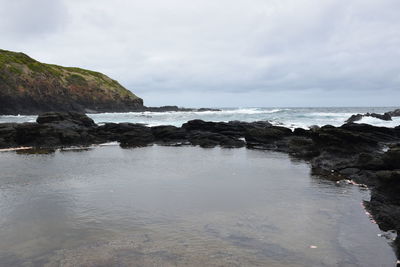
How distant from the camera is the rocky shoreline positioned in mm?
12195

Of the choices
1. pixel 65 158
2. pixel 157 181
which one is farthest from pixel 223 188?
pixel 65 158

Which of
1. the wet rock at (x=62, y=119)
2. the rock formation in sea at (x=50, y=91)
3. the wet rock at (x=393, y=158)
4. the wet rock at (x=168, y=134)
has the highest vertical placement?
the rock formation in sea at (x=50, y=91)

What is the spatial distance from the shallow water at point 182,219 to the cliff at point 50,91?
62.6 meters

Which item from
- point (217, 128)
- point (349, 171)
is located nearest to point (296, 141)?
point (349, 171)

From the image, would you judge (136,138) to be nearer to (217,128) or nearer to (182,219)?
(217,128)

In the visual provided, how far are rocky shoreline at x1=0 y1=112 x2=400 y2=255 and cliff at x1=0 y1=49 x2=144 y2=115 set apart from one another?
41.9 m

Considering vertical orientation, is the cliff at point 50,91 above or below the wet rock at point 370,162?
above

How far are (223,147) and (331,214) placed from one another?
1855 centimetres

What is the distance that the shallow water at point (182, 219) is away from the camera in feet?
25.4

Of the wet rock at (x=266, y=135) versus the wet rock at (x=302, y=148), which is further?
the wet rock at (x=266, y=135)

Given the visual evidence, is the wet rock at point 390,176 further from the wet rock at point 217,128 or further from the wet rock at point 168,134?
the wet rock at point 217,128

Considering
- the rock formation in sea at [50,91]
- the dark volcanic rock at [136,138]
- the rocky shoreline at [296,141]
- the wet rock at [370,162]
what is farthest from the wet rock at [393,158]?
the rock formation in sea at [50,91]

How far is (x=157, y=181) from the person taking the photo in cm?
1562

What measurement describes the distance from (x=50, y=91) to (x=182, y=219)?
8192cm
